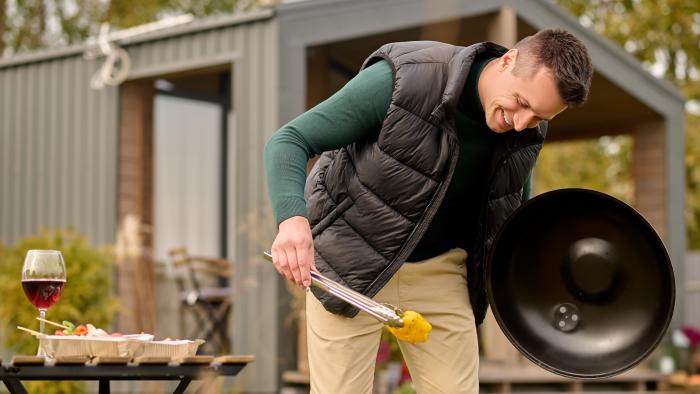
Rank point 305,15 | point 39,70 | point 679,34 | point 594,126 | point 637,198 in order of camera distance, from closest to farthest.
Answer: point 305,15, point 39,70, point 637,198, point 594,126, point 679,34

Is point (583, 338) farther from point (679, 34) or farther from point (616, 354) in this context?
point (679, 34)

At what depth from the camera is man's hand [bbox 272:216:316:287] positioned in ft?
7.53

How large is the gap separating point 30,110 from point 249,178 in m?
2.18

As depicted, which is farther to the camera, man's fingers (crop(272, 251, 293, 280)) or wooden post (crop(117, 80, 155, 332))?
wooden post (crop(117, 80, 155, 332))

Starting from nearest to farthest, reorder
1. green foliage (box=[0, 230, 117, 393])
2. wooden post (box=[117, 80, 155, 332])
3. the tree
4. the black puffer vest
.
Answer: the black puffer vest → green foliage (box=[0, 230, 117, 393]) → wooden post (box=[117, 80, 155, 332]) → the tree

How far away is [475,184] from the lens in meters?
2.74

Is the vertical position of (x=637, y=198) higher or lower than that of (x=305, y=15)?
lower

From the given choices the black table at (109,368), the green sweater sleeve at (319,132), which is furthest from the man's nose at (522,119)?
the black table at (109,368)

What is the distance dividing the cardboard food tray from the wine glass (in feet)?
0.87

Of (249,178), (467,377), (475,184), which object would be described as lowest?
(249,178)

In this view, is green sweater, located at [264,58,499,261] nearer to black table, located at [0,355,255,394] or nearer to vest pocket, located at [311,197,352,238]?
vest pocket, located at [311,197,352,238]

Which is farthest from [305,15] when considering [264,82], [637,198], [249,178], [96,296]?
[637,198]

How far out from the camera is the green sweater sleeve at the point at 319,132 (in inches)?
94.2

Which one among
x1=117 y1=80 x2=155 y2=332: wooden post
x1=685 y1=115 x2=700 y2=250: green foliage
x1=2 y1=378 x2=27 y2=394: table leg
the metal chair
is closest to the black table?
x1=2 y1=378 x2=27 y2=394: table leg
